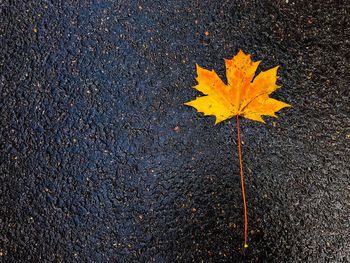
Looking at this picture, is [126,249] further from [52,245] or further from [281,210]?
[281,210]

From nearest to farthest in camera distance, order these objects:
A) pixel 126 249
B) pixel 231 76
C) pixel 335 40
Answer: pixel 126 249, pixel 231 76, pixel 335 40

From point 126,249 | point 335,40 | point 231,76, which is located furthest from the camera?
point 335,40

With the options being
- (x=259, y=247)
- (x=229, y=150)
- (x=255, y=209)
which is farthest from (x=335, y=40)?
(x=259, y=247)

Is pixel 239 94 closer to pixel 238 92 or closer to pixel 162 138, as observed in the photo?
pixel 238 92

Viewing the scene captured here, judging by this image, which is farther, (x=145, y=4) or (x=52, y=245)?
(x=145, y=4)

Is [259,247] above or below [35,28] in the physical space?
below

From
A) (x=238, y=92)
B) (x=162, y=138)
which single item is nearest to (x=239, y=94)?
(x=238, y=92)
